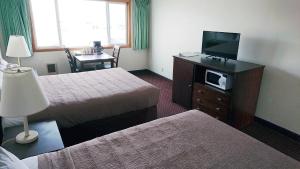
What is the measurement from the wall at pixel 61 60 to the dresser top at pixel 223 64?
238 cm

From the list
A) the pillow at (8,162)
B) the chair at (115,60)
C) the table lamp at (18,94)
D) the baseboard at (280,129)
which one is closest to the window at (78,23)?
the chair at (115,60)

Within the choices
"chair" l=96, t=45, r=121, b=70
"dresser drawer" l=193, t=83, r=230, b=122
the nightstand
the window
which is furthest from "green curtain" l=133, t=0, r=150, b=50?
the nightstand

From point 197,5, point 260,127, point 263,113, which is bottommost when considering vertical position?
point 260,127

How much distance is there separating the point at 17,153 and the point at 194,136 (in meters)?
1.31

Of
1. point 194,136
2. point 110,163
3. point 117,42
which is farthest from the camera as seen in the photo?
point 117,42

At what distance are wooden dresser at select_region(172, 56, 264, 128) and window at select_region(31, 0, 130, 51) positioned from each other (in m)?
2.53

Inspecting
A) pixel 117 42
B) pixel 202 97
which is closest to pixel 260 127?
pixel 202 97

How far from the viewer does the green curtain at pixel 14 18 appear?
387 centimetres

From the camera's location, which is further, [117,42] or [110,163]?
[117,42]

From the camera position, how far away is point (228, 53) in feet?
9.69

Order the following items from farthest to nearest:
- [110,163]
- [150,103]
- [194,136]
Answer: [150,103]
[194,136]
[110,163]

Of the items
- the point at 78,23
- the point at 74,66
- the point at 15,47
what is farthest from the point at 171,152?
the point at 78,23

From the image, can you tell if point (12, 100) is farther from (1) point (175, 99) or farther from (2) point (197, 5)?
(2) point (197, 5)

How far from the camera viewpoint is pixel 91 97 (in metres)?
2.43
